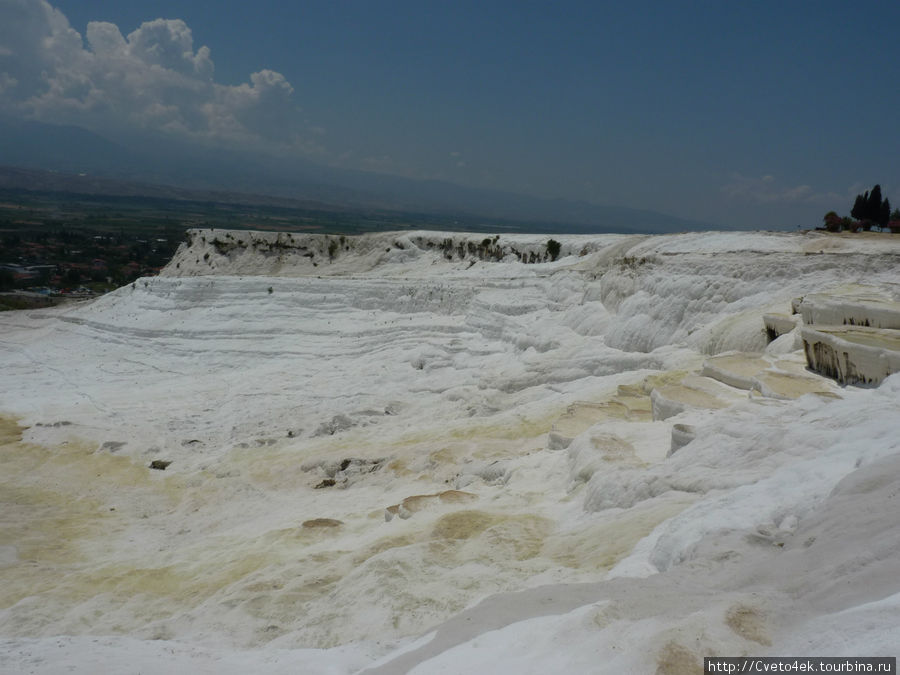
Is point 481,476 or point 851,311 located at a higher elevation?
point 851,311

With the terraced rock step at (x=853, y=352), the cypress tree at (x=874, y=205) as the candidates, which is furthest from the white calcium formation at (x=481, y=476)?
the cypress tree at (x=874, y=205)

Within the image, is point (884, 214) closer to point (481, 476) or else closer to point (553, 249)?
point (553, 249)

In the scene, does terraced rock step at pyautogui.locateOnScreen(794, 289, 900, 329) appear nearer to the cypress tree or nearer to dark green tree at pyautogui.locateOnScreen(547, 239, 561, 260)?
the cypress tree

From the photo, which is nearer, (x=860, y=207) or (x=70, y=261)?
(x=860, y=207)

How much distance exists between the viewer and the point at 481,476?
9867 mm

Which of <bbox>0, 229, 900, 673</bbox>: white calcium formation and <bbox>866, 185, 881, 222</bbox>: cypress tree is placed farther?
<bbox>866, 185, 881, 222</bbox>: cypress tree

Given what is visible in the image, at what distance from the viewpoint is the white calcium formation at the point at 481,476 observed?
4.40 meters

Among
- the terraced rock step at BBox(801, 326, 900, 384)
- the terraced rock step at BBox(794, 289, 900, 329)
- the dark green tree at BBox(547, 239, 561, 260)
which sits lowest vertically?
the terraced rock step at BBox(801, 326, 900, 384)

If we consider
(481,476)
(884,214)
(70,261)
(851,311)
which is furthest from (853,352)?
(70,261)

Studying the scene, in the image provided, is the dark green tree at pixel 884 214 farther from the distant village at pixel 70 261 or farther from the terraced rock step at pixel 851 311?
the distant village at pixel 70 261

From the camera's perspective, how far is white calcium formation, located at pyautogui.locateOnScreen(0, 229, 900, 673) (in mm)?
4402

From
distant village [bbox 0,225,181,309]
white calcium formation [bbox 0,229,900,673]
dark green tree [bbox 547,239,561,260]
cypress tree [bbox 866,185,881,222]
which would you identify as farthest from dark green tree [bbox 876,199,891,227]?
distant village [bbox 0,225,181,309]

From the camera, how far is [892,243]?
17.7 meters

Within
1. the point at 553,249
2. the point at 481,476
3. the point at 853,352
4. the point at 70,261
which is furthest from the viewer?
the point at 70,261
